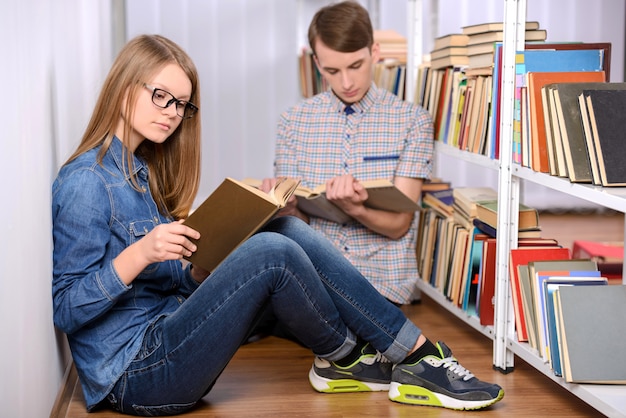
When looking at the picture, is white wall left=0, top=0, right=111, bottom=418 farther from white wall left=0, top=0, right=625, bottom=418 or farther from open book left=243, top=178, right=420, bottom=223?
open book left=243, top=178, right=420, bottom=223

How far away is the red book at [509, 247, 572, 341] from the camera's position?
2.28m

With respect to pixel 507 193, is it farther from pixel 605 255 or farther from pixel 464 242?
pixel 605 255

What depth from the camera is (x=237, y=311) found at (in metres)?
1.89

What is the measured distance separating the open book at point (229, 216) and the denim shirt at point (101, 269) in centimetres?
14

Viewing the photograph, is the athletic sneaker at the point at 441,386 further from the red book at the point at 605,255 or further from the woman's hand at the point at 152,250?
the red book at the point at 605,255

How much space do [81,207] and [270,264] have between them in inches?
16.3

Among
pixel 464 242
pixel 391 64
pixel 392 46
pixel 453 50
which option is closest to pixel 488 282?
pixel 464 242

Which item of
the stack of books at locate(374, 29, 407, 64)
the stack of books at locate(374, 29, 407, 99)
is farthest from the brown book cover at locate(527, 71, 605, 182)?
the stack of books at locate(374, 29, 407, 64)

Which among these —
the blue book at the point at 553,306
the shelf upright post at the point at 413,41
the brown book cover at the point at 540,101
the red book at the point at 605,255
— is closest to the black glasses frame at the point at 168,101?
the brown book cover at the point at 540,101

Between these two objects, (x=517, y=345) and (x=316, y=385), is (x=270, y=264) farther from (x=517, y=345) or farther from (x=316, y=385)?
(x=517, y=345)

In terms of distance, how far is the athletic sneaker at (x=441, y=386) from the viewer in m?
2.08

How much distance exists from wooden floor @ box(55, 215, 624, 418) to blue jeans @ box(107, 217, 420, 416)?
0.16m

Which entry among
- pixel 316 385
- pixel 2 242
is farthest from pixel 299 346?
pixel 2 242

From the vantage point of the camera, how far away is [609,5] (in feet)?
17.0
